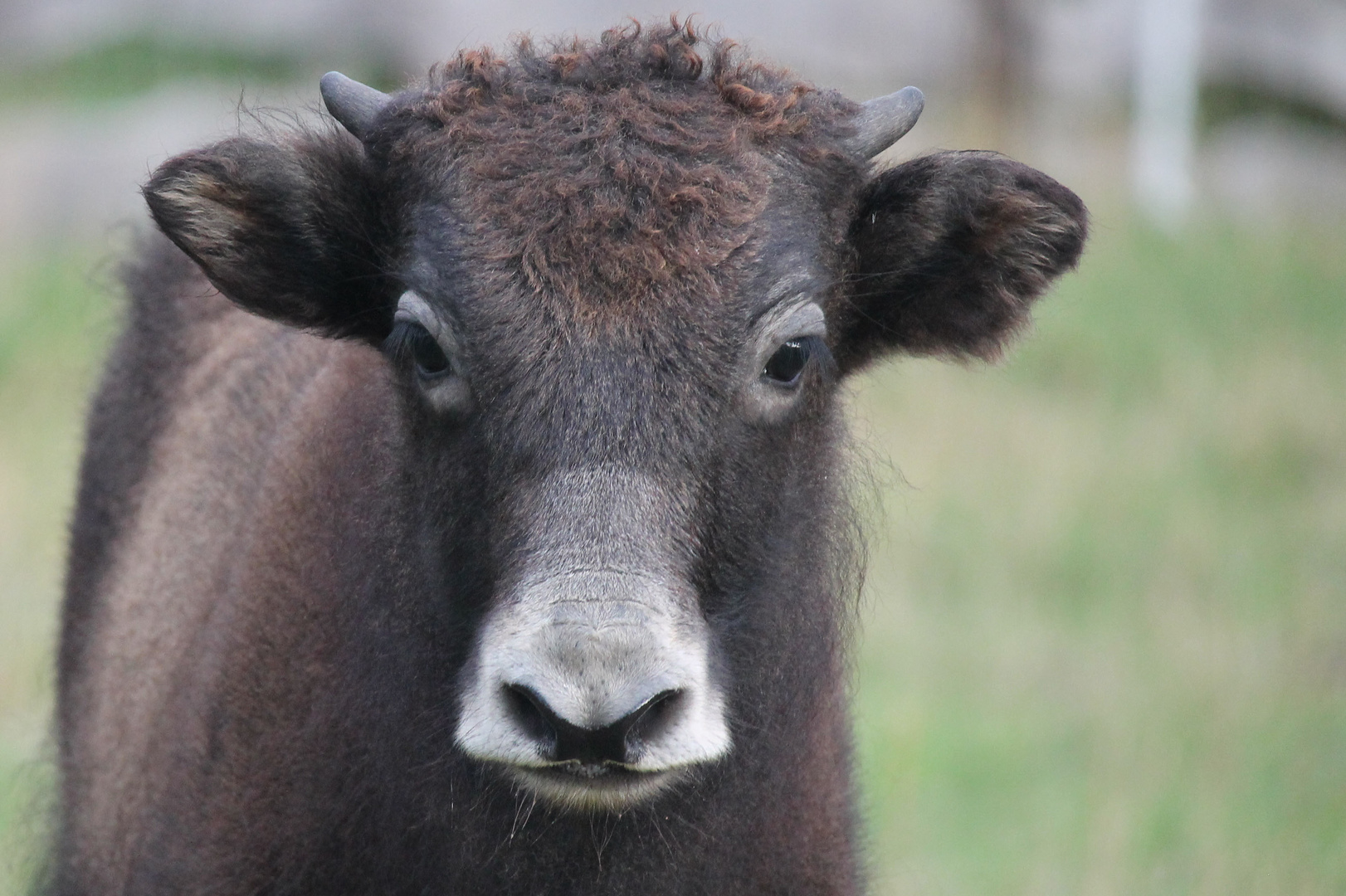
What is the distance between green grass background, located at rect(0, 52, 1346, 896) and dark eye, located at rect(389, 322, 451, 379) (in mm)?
1754

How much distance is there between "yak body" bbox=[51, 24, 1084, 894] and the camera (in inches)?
166

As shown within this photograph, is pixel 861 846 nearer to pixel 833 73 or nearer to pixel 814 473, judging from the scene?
pixel 814 473

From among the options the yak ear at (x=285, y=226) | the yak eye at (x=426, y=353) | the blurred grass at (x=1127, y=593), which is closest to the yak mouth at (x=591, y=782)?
the yak eye at (x=426, y=353)

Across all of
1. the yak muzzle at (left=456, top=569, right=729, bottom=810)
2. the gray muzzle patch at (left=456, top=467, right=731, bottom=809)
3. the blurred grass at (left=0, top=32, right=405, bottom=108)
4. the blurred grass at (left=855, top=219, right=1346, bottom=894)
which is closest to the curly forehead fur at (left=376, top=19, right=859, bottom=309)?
the gray muzzle patch at (left=456, top=467, right=731, bottom=809)

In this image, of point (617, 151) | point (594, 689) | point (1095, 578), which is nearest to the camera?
point (594, 689)

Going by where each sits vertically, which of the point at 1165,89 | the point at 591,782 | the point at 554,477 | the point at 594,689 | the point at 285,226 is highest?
the point at 285,226

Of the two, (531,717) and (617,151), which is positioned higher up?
(617,151)

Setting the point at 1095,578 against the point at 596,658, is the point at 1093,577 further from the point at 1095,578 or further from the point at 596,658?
the point at 596,658

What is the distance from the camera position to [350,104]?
4.91 meters

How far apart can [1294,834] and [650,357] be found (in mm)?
6338

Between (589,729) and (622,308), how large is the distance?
3.73ft

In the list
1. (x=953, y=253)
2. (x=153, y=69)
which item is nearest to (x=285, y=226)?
(x=953, y=253)

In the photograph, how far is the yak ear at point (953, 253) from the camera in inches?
195

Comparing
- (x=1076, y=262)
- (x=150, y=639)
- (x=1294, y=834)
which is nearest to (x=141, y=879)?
(x=150, y=639)
